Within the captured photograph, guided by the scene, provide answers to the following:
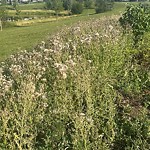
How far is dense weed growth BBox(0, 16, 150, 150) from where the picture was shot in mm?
4727

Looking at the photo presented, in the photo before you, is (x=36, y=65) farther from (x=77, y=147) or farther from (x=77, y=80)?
(x=77, y=147)

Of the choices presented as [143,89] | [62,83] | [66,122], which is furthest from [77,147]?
[143,89]

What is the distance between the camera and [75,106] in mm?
5848

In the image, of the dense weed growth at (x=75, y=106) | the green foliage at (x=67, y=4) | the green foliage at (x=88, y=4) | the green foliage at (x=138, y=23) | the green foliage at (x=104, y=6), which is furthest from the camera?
the green foliage at (x=88, y=4)

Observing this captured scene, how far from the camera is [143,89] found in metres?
7.03

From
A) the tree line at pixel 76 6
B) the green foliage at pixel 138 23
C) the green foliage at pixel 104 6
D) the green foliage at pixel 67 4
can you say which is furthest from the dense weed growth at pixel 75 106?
the green foliage at pixel 67 4

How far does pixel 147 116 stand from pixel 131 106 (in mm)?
825

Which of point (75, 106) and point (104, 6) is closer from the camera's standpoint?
point (75, 106)

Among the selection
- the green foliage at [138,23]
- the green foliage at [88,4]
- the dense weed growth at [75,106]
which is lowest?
the green foliage at [88,4]

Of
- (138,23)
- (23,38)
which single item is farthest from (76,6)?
(138,23)

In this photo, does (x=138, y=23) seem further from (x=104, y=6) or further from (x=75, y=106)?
(x=104, y=6)

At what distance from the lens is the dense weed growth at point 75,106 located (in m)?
4.73

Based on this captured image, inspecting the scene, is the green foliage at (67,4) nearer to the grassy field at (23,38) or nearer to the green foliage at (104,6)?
the green foliage at (104,6)

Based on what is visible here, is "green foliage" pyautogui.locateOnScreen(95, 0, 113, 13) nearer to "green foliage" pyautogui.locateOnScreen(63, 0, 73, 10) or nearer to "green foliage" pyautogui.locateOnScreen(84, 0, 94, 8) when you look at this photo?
"green foliage" pyautogui.locateOnScreen(63, 0, 73, 10)
